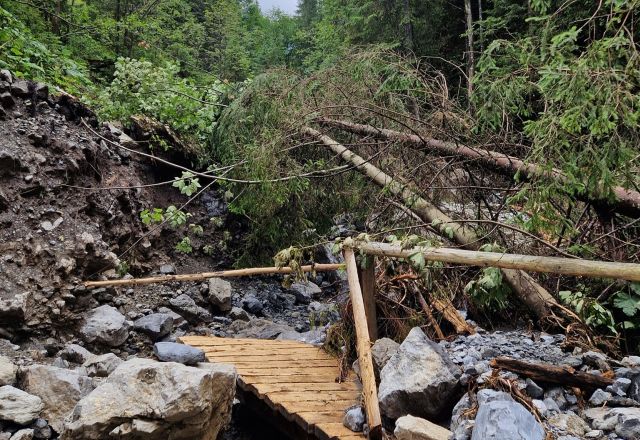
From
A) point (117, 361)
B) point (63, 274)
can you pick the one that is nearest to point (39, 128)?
point (63, 274)

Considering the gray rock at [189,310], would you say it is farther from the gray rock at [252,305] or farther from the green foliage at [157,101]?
the green foliage at [157,101]

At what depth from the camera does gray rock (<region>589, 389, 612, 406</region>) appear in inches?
108

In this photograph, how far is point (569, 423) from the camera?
2.62 meters

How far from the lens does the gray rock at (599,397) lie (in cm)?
275

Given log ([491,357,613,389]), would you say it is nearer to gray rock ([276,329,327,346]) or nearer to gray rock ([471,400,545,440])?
gray rock ([471,400,545,440])

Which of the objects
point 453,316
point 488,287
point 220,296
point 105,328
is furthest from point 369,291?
point 220,296

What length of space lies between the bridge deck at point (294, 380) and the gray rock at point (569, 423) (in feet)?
3.84

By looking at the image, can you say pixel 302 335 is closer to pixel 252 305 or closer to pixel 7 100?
pixel 252 305

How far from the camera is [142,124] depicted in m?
8.87

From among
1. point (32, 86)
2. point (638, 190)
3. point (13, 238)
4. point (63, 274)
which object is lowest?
point (63, 274)

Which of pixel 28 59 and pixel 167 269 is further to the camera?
pixel 167 269

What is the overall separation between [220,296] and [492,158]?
4.85 m

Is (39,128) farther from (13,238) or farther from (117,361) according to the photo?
(117,361)

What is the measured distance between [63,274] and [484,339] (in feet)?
16.9
